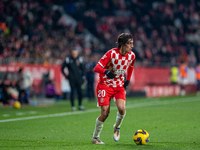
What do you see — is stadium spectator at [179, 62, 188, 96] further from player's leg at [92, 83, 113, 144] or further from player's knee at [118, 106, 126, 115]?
player's leg at [92, 83, 113, 144]

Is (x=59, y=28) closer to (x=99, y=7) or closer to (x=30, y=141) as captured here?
(x=99, y=7)

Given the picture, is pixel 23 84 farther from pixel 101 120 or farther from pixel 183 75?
pixel 183 75

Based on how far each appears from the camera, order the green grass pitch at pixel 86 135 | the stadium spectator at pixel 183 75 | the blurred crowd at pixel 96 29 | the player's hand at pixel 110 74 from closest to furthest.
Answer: the green grass pitch at pixel 86 135
the player's hand at pixel 110 74
the blurred crowd at pixel 96 29
the stadium spectator at pixel 183 75

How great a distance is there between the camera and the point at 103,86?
6855mm

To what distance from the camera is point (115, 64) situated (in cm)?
689

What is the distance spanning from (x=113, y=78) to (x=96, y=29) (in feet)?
80.4

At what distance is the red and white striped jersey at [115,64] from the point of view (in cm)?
682

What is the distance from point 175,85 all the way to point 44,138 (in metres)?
20.9

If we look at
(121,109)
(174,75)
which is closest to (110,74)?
(121,109)

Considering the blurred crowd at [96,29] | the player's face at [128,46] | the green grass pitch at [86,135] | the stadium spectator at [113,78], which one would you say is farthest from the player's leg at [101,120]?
the blurred crowd at [96,29]

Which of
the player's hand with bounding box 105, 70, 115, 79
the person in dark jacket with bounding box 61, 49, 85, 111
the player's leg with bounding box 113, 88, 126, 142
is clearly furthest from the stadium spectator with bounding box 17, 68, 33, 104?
the player's hand with bounding box 105, 70, 115, 79

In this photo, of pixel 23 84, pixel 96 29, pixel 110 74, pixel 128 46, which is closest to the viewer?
pixel 110 74

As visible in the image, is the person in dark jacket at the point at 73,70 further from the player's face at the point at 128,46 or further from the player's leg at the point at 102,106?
the player's face at the point at 128,46

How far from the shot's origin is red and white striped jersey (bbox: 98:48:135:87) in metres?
6.82
